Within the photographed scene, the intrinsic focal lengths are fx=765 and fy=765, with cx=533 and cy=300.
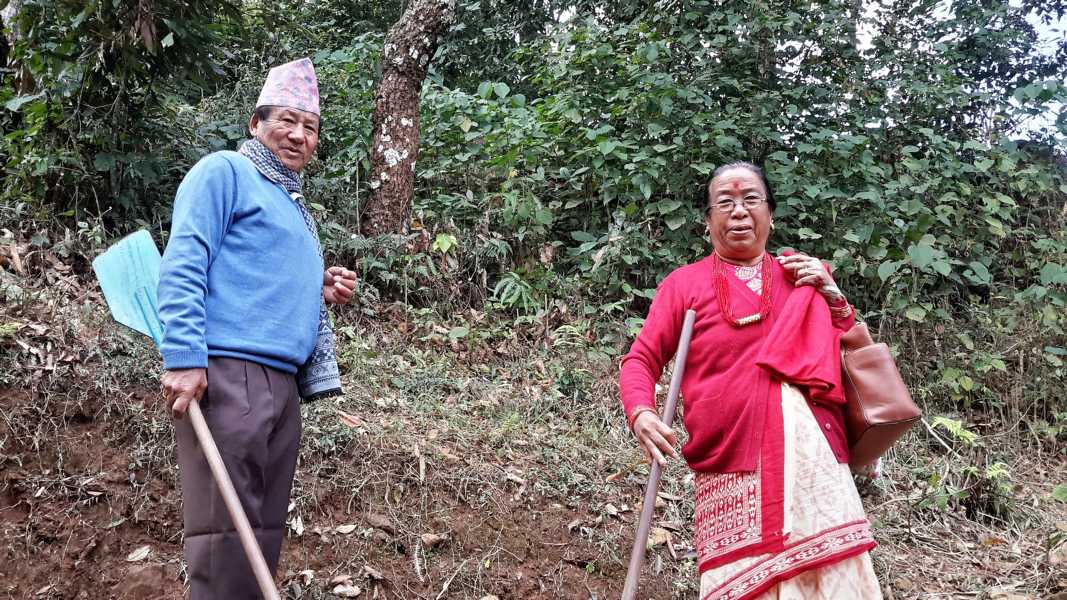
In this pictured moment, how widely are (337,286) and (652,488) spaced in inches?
49.3

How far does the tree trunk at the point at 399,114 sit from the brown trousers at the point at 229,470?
3.53 meters

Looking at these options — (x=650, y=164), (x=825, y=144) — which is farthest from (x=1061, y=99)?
(x=650, y=164)

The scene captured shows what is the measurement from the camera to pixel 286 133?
2.46m

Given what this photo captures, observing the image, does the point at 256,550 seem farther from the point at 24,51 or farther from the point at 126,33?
the point at 24,51

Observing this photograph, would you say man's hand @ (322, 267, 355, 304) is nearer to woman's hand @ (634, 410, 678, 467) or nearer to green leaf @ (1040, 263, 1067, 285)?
woman's hand @ (634, 410, 678, 467)

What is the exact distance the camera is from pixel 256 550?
2014 mm

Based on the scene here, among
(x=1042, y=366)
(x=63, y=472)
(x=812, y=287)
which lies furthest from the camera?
(x=1042, y=366)

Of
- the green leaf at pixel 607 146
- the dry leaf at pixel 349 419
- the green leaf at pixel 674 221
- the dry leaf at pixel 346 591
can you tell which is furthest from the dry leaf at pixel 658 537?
the green leaf at pixel 607 146

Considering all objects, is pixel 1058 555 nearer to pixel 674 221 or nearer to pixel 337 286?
pixel 674 221

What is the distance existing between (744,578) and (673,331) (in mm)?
754

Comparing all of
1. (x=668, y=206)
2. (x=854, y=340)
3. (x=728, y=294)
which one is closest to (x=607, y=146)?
(x=668, y=206)

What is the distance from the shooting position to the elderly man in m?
2.09

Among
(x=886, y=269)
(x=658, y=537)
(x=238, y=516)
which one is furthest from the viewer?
(x=886, y=269)

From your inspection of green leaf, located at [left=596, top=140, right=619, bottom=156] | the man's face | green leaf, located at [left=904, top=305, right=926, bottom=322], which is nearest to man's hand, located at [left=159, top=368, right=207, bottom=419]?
the man's face
